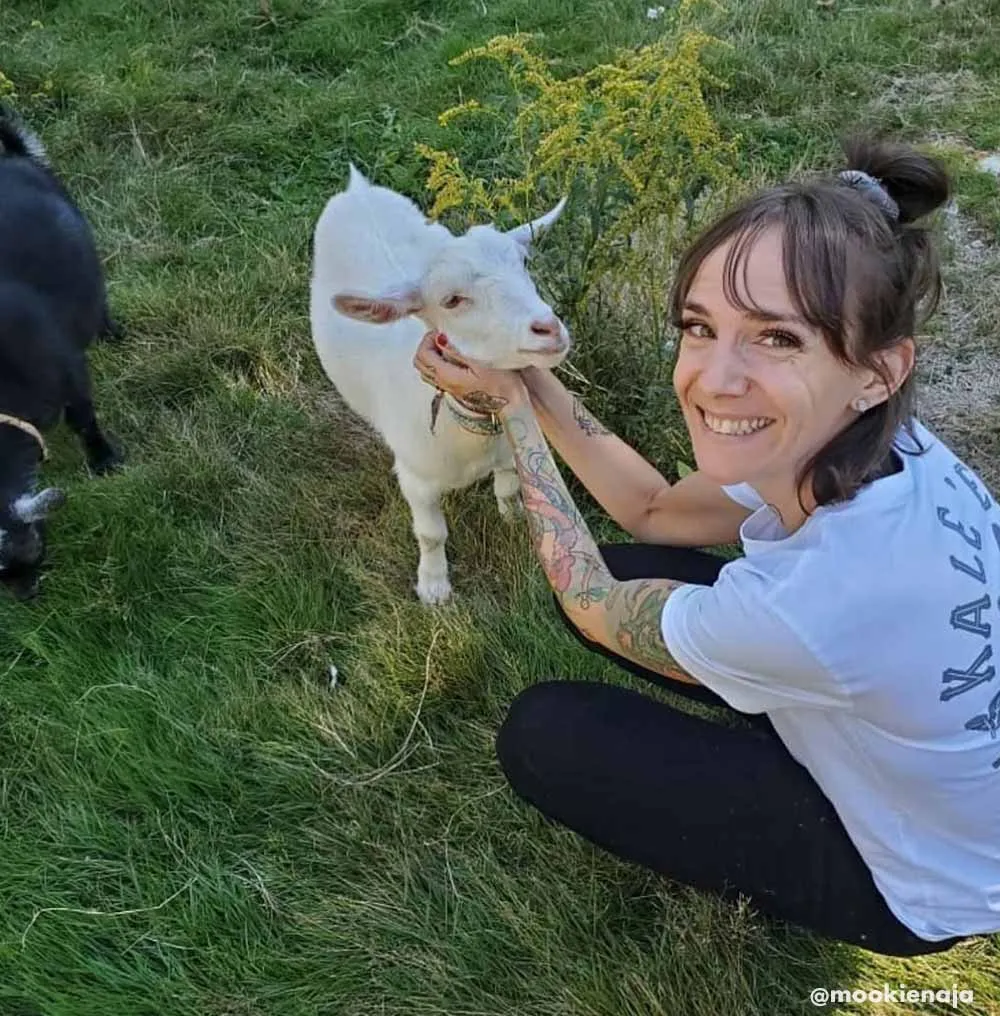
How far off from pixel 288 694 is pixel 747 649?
140 centimetres

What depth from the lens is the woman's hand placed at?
2.17 metres

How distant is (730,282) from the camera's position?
1.49m

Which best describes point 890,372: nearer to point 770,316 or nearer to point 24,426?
point 770,316

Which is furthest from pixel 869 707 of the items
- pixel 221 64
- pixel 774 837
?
pixel 221 64

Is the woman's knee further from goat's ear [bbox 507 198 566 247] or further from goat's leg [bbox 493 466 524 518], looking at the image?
goat's ear [bbox 507 198 566 247]

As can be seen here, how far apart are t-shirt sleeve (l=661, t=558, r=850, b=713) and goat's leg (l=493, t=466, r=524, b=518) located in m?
1.23

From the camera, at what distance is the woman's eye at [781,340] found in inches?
57.7

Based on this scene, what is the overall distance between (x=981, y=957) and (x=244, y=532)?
2085mm

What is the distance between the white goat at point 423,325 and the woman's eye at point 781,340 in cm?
63

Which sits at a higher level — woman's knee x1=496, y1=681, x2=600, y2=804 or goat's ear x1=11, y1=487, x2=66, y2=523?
woman's knee x1=496, y1=681, x2=600, y2=804

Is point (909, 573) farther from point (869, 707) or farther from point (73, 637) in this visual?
point (73, 637)

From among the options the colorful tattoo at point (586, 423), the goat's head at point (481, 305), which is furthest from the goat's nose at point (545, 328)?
the colorful tattoo at point (586, 423)

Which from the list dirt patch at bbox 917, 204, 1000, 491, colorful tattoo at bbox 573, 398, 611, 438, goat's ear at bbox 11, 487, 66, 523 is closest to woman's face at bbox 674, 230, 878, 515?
colorful tattoo at bbox 573, 398, 611, 438

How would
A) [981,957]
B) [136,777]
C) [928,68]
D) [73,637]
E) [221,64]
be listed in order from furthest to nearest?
[221,64], [928,68], [73,637], [136,777], [981,957]
